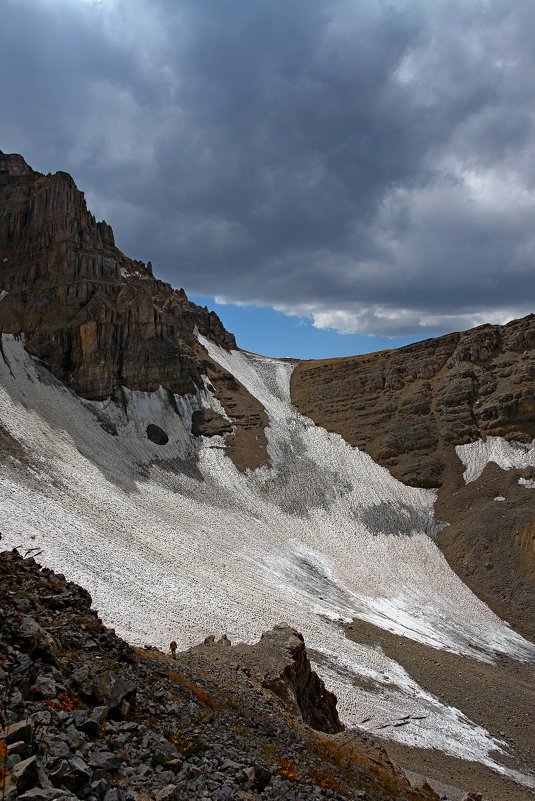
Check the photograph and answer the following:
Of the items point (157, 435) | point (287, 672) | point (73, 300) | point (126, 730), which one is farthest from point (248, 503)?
point (126, 730)

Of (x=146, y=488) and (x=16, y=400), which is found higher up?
(x=16, y=400)

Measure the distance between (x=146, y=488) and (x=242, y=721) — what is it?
4199 cm

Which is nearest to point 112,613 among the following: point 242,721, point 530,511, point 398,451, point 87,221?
point 242,721

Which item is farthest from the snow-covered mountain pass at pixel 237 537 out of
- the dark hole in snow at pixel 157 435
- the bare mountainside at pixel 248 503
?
the dark hole in snow at pixel 157 435

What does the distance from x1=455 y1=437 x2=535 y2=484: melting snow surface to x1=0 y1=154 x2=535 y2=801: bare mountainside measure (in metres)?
0.29

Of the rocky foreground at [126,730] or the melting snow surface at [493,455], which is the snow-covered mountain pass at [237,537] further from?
the rocky foreground at [126,730]

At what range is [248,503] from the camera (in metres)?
59.3

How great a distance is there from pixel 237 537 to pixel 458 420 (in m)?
38.5

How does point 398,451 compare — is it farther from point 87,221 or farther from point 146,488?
point 87,221

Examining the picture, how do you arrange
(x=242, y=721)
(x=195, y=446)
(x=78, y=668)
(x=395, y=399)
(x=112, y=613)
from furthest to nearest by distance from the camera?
(x=395, y=399), (x=195, y=446), (x=112, y=613), (x=242, y=721), (x=78, y=668)

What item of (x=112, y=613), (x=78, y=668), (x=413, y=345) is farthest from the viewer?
(x=413, y=345)

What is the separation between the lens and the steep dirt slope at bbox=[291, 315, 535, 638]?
55.0 m

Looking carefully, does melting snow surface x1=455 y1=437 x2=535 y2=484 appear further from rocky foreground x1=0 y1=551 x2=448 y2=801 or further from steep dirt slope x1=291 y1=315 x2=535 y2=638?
rocky foreground x1=0 y1=551 x2=448 y2=801

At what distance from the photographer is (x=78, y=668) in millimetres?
9914
